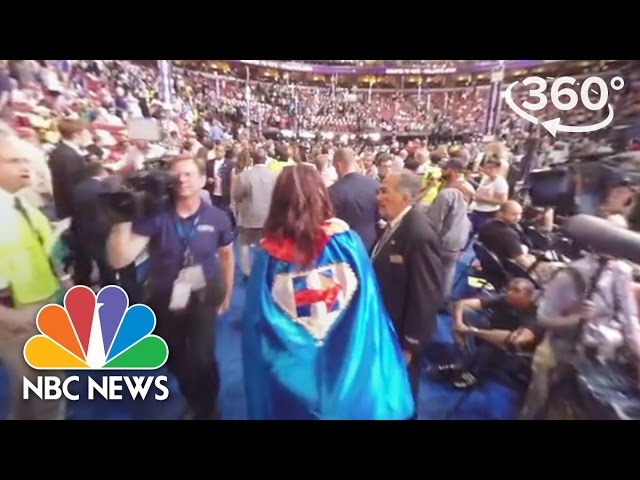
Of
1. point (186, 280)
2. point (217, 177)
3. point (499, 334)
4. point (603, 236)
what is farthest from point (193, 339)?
point (603, 236)

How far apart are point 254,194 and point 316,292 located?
0.42m

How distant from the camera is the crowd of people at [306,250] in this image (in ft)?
8.12

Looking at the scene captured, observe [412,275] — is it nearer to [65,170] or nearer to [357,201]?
[357,201]

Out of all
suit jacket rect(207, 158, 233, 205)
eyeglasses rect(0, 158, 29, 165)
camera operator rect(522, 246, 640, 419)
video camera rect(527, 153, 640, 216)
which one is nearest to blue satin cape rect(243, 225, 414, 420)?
suit jacket rect(207, 158, 233, 205)

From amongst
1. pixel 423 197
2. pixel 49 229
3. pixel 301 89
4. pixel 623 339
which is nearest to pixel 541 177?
pixel 423 197

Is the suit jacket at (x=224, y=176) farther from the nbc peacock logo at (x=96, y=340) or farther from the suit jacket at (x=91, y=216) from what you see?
the nbc peacock logo at (x=96, y=340)

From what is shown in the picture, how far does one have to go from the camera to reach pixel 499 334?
8.46 feet

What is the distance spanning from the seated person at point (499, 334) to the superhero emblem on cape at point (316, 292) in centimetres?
43

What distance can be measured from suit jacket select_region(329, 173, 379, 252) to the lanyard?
19.9 inches

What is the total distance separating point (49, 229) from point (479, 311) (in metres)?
1.58

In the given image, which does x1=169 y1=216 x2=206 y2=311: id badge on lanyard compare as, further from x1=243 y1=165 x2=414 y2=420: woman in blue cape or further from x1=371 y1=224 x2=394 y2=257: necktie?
x1=371 y1=224 x2=394 y2=257: necktie

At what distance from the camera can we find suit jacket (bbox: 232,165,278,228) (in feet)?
8.23
